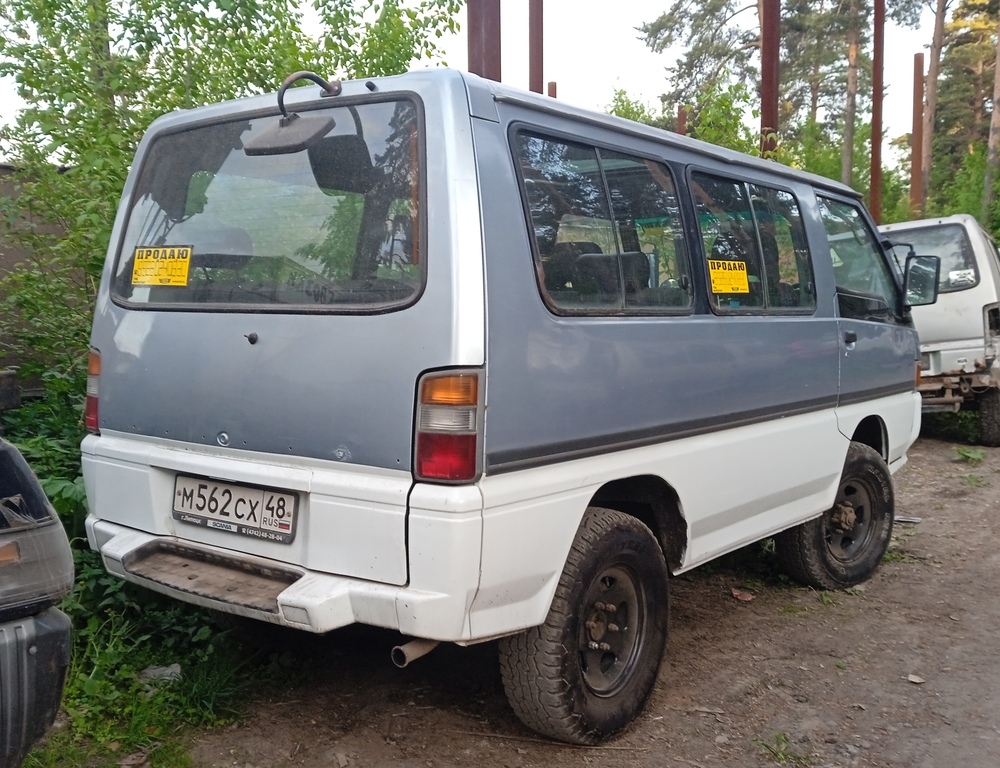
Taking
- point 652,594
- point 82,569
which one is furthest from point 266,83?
point 652,594

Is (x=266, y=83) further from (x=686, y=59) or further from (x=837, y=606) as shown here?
(x=686, y=59)

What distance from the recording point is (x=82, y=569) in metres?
3.84

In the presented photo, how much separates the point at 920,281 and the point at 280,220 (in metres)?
3.97

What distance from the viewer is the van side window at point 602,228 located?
296 cm

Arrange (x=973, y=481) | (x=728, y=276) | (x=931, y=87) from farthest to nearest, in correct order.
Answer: (x=931, y=87) → (x=973, y=481) → (x=728, y=276)

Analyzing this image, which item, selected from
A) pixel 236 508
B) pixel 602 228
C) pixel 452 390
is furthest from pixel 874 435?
pixel 236 508

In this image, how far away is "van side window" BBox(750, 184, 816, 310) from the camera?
4.18 metres

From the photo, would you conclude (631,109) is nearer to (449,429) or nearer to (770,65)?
(770,65)

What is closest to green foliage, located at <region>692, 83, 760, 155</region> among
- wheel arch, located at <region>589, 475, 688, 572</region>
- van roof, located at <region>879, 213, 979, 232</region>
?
van roof, located at <region>879, 213, 979, 232</region>

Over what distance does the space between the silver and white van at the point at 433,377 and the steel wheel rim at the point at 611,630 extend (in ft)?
0.04

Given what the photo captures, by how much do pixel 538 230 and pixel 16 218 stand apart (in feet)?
11.5

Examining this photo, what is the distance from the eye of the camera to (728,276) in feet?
12.6

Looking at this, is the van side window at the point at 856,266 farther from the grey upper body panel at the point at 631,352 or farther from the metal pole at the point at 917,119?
the metal pole at the point at 917,119

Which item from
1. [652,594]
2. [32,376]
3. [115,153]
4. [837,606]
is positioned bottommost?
[837,606]
